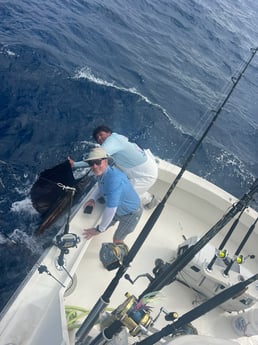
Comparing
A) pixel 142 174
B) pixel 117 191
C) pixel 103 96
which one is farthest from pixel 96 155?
pixel 103 96

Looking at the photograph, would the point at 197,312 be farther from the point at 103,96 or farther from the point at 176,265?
the point at 103,96

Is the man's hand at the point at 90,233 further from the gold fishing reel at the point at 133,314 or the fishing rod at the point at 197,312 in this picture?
the fishing rod at the point at 197,312

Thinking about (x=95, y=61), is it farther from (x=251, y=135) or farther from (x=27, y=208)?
(x=27, y=208)

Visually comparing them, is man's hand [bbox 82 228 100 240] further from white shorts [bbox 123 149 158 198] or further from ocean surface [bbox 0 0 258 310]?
ocean surface [bbox 0 0 258 310]

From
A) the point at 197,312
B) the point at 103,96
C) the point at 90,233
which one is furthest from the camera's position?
the point at 103,96

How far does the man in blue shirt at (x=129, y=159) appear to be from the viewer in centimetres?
457

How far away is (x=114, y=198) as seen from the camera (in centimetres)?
409

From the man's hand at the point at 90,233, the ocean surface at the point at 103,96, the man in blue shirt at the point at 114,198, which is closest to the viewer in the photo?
the man in blue shirt at the point at 114,198

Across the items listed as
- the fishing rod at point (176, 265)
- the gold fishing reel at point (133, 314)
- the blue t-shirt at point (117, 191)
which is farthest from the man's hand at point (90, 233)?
the fishing rod at point (176, 265)

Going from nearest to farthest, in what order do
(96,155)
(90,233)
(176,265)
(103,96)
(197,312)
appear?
(197,312) < (176,265) < (96,155) < (90,233) < (103,96)

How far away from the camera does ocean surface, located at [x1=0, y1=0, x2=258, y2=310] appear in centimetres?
666

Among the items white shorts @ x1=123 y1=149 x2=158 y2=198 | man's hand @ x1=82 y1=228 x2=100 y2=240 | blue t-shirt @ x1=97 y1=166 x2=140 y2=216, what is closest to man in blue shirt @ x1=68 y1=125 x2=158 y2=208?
white shorts @ x1=123 y1=149 x2=158 y2=198

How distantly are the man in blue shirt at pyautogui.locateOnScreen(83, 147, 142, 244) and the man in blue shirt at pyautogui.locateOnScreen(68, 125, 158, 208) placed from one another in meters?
0.41

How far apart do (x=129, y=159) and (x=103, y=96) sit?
5324mm
